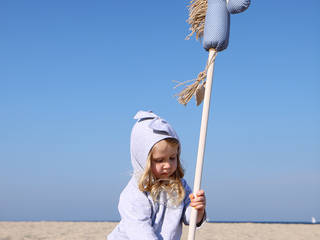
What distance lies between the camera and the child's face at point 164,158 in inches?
110

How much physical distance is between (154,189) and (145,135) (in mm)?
422

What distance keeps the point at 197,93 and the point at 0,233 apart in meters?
7.72

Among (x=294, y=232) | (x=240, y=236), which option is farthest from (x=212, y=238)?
(x=294, y=232)

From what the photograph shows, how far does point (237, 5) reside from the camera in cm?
A: 275

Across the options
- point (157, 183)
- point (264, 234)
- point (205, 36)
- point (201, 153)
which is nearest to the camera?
point (201, 153)

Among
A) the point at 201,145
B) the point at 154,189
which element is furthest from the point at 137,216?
the point at 201,145

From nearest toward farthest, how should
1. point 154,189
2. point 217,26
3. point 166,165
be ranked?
point 217,26 → point 166,165 → point 154,189

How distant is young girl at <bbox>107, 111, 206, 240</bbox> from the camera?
2.81 meters

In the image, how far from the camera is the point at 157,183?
2.95 m

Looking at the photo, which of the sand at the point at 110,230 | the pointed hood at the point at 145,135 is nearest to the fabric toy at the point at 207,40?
the pointed hood at the point at 145,135

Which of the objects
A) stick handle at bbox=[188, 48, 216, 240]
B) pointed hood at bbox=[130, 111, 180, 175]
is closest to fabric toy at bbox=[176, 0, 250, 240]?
stick handle at bbox=[188, 48, 216, 240]

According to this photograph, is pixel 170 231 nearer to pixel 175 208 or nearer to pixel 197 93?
pixel 175 208

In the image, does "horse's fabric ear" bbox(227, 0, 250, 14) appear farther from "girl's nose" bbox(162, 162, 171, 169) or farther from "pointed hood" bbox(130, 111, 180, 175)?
"girl's nose" bbox(162, 162, 171, 169)

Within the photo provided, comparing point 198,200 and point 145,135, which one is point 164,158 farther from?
point 198,200
